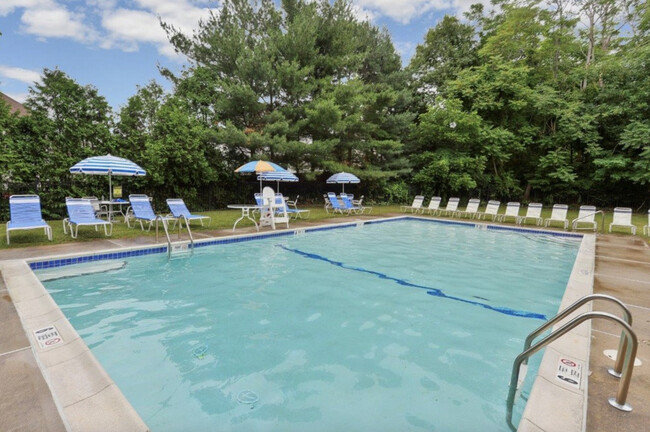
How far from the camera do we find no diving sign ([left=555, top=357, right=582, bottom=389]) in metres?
2.12

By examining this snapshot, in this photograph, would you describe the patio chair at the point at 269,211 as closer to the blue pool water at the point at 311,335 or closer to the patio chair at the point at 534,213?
the blue pool water at the point at 311,335

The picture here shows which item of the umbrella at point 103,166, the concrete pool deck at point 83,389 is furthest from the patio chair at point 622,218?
the umbrella at point 103,166

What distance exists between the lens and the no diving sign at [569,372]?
212 cm

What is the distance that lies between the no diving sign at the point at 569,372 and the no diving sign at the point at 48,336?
152 inches

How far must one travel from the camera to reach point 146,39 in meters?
14.9

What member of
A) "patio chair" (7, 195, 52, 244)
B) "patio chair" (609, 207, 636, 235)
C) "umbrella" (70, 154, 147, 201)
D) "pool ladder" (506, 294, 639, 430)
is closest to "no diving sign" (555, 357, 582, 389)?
"pool ladder" (506, 294, 639, 430)

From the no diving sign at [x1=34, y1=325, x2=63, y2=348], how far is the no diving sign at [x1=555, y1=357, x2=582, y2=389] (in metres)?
3.86

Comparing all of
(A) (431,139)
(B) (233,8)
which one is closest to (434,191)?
(A) (431,139)

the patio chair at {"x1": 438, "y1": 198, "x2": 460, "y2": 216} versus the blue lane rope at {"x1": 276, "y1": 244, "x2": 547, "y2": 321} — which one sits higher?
the patio chair at {"x1": 438, "y1": 198, "x2": 460, "y2": 216}

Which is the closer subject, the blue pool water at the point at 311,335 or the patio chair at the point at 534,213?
the blue pool water at the point at 311,335

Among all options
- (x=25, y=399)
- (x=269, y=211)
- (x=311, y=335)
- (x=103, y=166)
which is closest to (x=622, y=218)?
(x=269, y=211)

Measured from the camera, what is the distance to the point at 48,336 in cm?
263

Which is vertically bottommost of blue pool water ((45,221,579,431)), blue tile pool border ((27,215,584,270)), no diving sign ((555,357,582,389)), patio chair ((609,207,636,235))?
blue pool water ((45,221,579,431))

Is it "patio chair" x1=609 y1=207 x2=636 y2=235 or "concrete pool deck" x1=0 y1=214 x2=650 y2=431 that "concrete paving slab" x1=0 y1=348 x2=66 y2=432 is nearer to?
"concrete pool deck" x1=0 y1=214 x2=650 y2=431
